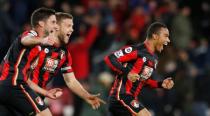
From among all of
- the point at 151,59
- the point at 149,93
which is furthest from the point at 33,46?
the point at 149,93

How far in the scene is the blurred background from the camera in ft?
51.2

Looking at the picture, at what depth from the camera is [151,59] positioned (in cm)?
1052

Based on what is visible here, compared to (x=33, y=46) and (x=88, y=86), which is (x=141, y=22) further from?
(x=33, y=46)

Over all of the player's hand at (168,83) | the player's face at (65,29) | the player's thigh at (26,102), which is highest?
the player's face at (65,29)

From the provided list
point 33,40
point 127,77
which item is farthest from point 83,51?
point 33,40

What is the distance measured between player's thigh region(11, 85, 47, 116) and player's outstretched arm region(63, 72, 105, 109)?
69 centimetres

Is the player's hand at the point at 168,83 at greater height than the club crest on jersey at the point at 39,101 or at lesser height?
greater

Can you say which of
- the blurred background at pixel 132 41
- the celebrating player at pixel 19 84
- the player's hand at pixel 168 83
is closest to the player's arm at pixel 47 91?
the celebrating player at pixel 19 84

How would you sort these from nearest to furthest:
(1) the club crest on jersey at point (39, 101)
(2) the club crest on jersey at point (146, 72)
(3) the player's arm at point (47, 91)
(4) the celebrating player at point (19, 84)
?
1. (3) the player's arm at point (47, 91)
2. (4) the celebrating player at point (19, 84)
3. (1) the club crest on jersey at point (39, 101)
4. (2) the club crest on jersey at point (146, 72)

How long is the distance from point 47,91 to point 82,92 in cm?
93

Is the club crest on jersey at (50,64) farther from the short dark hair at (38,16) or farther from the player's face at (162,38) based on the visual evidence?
the player's face at (162,38)

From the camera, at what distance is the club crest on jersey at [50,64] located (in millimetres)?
10195

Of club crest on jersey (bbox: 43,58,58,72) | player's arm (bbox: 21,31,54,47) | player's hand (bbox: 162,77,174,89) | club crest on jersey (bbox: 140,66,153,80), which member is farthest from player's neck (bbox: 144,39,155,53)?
player's arm (bbox: 21,31,54,47)

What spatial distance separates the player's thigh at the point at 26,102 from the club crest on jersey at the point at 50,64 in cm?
55
